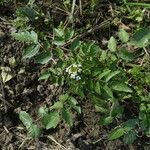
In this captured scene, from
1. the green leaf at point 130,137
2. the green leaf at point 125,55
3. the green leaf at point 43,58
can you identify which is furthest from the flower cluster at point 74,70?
the green leaf at point 130,137

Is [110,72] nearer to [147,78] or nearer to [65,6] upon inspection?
[147,78]

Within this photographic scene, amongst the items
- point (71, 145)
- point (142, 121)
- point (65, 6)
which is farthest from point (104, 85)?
point (65, 6)

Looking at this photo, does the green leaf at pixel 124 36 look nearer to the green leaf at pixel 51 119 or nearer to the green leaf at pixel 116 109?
the green leaf at pixel 116 109

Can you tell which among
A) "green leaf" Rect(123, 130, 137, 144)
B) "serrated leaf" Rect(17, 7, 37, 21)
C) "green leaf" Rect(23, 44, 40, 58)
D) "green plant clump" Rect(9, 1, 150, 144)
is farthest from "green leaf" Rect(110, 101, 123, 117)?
"serrated leaf" Rect(17, 7, 37, 21)

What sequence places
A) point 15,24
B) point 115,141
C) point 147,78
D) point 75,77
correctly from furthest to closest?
1. point 15,24
2. point 147,78
3. point 115,141
4. point 75,77

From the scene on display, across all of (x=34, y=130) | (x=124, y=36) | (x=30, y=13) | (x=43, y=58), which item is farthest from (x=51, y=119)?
(x=30, y=13)

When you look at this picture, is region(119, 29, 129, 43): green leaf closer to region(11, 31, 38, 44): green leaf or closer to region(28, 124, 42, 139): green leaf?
region(11, 31, 38, 44): green leaf

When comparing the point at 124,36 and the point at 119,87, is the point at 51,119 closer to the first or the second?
the point at 119,87
